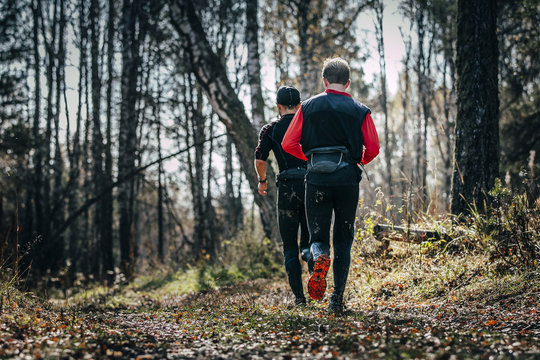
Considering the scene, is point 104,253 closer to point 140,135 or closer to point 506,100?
point 140,135

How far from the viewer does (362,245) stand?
592cm

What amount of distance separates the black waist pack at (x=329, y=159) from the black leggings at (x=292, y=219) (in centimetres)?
86

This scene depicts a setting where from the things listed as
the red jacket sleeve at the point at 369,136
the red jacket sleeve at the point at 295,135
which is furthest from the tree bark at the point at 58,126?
the red jacket sleeve at the point at 369,136

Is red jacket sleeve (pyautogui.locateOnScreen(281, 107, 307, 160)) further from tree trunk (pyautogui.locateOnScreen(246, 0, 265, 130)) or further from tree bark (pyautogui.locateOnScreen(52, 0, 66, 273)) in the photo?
tree bark (pyautogui.locateOnScreen(52, 0, 66, 273))

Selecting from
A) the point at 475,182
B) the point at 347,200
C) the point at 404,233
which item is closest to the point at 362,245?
the point at 404,233

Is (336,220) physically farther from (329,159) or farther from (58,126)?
(58,126)

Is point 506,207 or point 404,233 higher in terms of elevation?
point 506,207

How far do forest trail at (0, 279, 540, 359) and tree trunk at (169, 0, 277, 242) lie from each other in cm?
443

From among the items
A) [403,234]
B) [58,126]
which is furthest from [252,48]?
[58,126]

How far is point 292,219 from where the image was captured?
4.71 metres

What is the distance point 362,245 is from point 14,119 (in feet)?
48.3

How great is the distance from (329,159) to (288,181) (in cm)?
99

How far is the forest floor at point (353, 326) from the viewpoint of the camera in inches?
96.3

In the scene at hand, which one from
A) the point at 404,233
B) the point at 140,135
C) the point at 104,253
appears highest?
the point at 140,135
